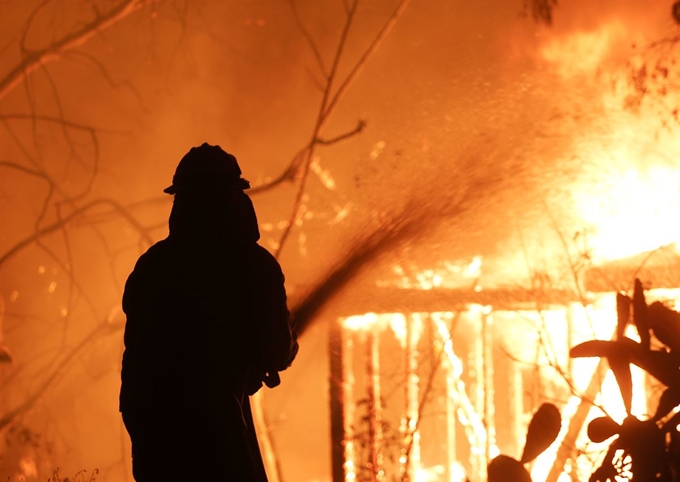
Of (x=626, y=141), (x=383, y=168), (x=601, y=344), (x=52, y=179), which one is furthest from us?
(x=52, y=179)

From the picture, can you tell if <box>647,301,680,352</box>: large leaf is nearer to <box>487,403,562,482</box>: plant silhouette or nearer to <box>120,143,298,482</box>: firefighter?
<box>487,403,562,482</box>: plant silhouette

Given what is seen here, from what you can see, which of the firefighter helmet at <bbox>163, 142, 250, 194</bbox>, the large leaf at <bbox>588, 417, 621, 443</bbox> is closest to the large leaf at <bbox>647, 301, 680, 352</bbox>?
the large leaf at <bbox>588, 417, 621, 443</bbox>

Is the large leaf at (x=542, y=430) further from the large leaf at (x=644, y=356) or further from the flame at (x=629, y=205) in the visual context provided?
the flame at (x=629, y=205)

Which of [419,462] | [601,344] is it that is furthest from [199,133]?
[601,344]

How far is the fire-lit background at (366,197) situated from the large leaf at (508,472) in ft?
6.86

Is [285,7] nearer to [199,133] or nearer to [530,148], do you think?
[199,133]

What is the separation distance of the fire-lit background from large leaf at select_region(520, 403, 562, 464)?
2145 mm

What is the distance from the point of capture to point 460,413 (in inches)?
173

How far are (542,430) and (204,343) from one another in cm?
83

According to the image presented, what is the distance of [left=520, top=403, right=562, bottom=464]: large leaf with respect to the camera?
5.95 feet

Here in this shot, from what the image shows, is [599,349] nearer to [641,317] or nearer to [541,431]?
[641,317]

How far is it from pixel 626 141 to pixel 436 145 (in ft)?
3.45

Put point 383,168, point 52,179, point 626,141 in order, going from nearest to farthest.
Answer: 1. point 626,141
2. point 383,168
3. point 52,179

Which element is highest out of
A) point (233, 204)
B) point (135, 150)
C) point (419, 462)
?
point (135, 150)
